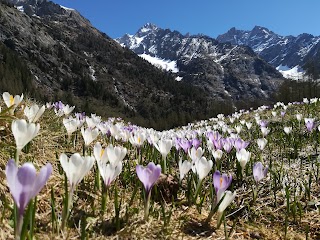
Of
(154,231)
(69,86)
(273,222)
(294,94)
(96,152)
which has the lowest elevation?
(273,222)

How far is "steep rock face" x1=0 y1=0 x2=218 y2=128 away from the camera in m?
116

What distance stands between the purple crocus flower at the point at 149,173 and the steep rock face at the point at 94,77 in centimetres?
8851

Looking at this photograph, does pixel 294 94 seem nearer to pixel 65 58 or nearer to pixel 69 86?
pixel 69 86

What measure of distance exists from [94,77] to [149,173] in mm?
139145

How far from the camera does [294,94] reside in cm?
4569

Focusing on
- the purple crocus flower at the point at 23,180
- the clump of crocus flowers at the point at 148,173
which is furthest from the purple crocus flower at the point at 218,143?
the purple crocus flower at the point at 23,180

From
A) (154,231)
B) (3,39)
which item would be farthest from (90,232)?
(3,39)

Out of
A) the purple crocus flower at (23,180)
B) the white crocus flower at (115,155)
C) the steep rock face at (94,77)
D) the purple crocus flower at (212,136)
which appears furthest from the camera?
the steep rock face at (94,77)

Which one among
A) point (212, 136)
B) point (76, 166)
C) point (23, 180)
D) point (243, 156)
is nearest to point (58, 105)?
point (212, 136)

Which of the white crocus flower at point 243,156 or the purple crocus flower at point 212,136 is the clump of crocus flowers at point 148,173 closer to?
the white crocus flower at point 243,156

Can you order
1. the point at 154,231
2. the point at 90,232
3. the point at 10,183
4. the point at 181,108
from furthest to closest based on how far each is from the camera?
1. the point at 181,108
2. the point at 154,231
3. the point at 90,232
4. the point at 10,183

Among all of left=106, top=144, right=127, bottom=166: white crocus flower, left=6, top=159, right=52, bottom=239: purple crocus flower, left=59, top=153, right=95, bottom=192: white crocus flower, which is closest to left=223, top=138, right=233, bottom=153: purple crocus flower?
left=106, top=144, right=127, bottom=166: white crocus flower

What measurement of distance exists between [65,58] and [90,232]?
457ft

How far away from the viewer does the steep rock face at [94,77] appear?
115938 mm
